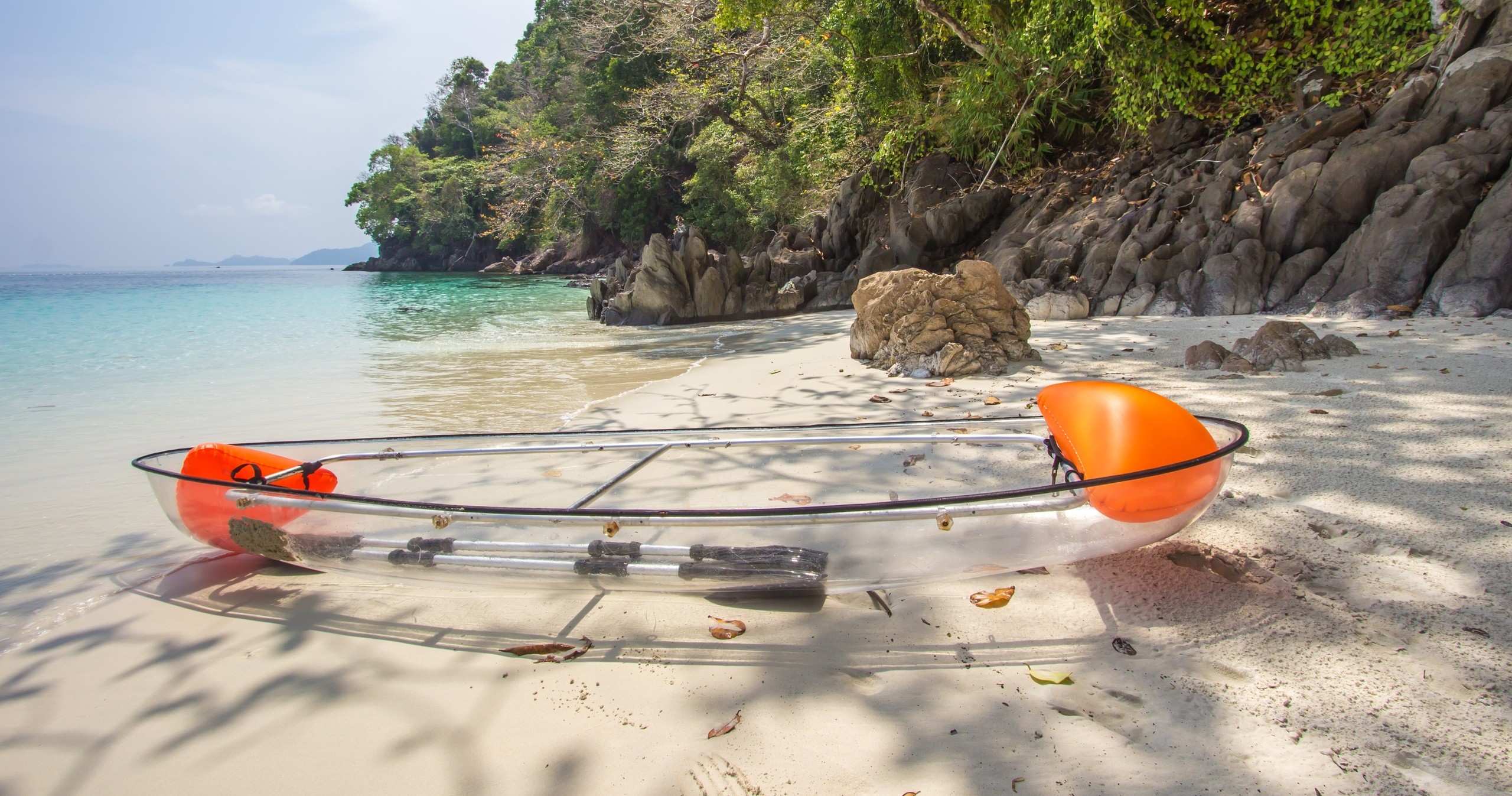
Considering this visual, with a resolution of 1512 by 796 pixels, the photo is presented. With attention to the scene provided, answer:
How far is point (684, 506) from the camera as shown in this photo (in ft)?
9.09

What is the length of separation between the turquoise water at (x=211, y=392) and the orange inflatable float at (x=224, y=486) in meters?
0.46

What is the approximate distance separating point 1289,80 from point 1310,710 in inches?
405

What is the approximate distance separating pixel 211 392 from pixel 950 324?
7116 mm

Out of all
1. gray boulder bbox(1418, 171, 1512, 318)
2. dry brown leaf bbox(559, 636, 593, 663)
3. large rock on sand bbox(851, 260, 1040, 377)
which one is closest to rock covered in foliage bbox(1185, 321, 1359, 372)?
large rock on sand bbox(851, 260, 1040, 377)

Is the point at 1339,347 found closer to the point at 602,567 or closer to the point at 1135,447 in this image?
the point at 1135,447

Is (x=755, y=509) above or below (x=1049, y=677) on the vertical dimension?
above

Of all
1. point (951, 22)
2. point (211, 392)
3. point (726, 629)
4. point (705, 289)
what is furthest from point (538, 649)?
point (705, 289)

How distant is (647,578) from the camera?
2012mm

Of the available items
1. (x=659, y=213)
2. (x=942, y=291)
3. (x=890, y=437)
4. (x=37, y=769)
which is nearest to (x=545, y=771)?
(x=37, y=769)

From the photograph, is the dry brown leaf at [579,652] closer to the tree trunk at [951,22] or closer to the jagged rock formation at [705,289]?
the tree trunk at [951,22]

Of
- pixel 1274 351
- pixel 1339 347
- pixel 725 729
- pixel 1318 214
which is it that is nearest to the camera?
pixel 725 729

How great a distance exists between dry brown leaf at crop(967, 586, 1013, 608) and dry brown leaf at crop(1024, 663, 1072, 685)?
0.30 meters

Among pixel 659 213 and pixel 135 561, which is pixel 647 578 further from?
pixel 659 213

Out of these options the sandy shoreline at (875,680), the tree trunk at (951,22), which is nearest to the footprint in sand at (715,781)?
the sandy shoreline at (875,680)
